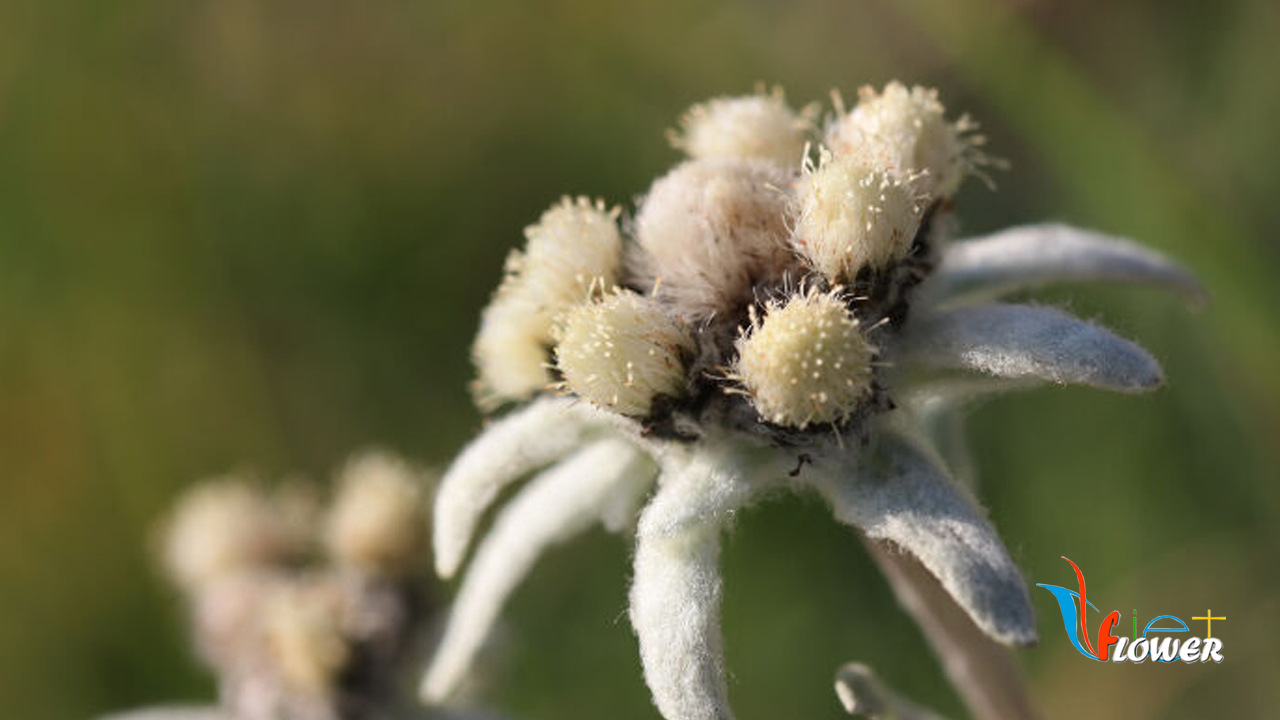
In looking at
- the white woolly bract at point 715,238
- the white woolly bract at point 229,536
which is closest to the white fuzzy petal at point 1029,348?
the white woolly bract at point 715,238

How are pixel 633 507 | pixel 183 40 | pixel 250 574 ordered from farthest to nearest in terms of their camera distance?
pixel 183 40 → pixel 250 574 → pixel 633 507

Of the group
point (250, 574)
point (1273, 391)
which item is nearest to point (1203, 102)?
point (1273, 391)

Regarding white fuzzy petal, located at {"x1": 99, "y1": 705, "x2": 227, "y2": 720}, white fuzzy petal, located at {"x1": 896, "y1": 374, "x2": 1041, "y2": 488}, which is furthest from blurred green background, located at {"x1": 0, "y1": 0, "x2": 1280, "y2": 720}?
white fuzzy petal, located at {"x1": 896, "y1": 374, "x2": 1041, "y2": 488}

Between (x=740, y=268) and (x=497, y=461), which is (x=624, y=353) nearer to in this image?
(x=740, y=268)

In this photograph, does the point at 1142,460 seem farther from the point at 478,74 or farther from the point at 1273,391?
the point at 478,74

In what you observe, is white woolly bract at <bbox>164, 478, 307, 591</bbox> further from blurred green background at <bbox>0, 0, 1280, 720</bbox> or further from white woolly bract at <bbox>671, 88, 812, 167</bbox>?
white woolly bract at <bbox>671, 88, 812, 167</bbox>

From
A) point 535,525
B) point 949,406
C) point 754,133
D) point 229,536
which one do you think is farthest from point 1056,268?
point 229,536
